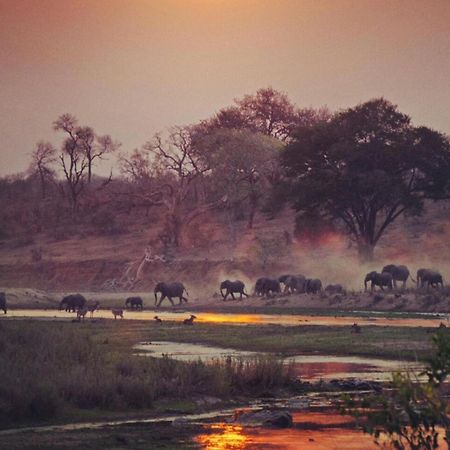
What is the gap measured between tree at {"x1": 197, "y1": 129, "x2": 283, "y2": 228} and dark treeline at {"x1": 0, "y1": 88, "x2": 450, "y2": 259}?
0.11 metres

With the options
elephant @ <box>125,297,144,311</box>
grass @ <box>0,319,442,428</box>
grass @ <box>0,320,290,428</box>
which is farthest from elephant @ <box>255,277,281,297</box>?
grass @ <box>0,320,290,428</box>

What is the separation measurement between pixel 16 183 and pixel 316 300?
8261 centimetres

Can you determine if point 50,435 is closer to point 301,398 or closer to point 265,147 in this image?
point 301,398

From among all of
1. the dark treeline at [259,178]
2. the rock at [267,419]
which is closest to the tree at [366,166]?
the dark treeline at [259,178]

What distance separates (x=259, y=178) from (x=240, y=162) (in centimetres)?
714

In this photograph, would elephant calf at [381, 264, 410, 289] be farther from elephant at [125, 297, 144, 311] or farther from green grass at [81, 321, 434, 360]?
green grass at [81, 321, 434, 360]

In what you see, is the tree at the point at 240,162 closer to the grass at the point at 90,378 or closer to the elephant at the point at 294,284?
the elephant at the point at 294,284

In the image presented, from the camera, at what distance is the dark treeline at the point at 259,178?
81.1 m

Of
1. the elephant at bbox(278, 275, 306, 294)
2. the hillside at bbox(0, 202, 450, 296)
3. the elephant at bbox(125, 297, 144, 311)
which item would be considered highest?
the hillside at bbox(0, 202, 450, 296)

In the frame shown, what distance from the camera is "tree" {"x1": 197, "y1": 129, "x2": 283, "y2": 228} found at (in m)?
106

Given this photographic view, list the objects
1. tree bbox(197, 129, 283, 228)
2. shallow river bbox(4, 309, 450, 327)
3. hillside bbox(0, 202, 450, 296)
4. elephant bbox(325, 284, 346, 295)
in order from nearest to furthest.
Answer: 1. shallow river bbox(4, 309, 450, 327)
2. elephant bbox(325, 284, 346, 295)
3. hillside bbox(0, 202, 450, 296)
4. tree bbox(197, 129, 283, 228)

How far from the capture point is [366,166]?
82375 millimetres

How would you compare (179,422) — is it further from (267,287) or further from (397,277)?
(397,277)

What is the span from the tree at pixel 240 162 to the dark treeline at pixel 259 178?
0.11m
